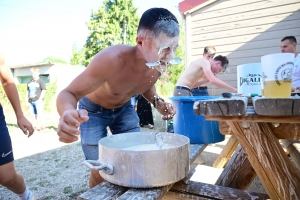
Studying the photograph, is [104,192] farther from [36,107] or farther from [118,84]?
[36,107]

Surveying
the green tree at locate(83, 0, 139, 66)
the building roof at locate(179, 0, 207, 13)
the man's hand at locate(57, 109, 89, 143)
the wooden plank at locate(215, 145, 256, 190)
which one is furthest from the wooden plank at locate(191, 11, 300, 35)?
the green tree at locate(83, 0, 139, 66)

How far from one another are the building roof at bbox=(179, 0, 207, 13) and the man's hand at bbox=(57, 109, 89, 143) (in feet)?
15.0

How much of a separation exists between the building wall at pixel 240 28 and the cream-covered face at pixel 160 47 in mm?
3550

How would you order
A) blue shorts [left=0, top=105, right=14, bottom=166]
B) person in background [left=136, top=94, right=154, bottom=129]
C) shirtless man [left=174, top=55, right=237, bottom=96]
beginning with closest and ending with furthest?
1. blue shorts [left=0, top=105, right=14, bottom=166]
2. shirtless man [left=174, top=55, right=237, bottom=96]
3. person in background [left=136, top=94, right=154, bottom=129]

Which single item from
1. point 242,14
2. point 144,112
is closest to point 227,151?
point 242,14

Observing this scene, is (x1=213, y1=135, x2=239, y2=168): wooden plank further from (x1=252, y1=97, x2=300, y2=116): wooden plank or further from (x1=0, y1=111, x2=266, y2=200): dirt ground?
(x1=252, y1=97, x2=300, y2=116): wooden plank

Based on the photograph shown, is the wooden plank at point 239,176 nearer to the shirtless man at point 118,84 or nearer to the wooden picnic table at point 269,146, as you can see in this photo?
the wooden picnic table at point 269,146

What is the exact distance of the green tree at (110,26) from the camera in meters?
23.8

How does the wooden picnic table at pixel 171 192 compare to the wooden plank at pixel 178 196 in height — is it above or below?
above

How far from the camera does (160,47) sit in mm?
1390

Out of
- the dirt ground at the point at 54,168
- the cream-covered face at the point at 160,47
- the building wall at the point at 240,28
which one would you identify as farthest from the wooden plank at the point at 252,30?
the cream-covered face at the point at 160,47

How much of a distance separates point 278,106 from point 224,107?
0.56 ft

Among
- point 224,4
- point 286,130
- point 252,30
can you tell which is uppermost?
point 224,4

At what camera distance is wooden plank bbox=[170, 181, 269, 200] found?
106 cm
